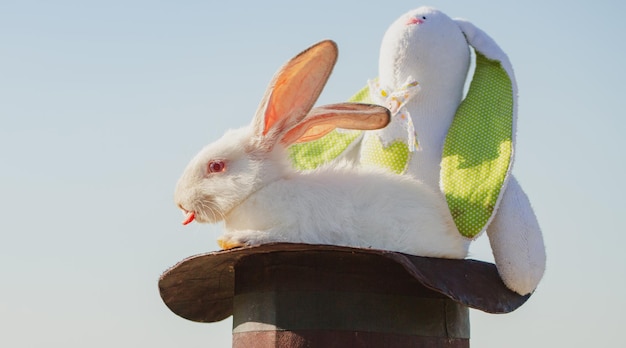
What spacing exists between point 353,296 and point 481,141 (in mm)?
571

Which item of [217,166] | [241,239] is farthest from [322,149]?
[241,239]

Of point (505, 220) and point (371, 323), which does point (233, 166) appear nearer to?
point (371, 323)

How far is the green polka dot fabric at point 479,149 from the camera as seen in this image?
2404mm

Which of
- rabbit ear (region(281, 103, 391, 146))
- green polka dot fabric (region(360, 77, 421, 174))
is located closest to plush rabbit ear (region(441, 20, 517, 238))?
green polka dot fabric (region(360, 77, 421, 174))

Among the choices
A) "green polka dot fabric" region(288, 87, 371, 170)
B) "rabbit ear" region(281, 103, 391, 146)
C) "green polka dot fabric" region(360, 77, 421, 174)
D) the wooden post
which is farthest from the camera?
"green polka dot fabric" region(288, 87, 371, 170)

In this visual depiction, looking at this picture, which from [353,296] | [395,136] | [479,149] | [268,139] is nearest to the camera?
[353,296]

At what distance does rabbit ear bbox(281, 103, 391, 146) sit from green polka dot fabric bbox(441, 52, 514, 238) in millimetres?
265

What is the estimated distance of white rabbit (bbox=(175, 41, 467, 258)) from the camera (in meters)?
2.26

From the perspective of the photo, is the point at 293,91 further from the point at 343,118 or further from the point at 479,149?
the point at 479,149

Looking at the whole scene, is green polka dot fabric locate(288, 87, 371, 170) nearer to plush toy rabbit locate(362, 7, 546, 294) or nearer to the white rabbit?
plush toy rabbit locate(362, 7, 546, 294)

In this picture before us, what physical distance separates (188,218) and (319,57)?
497 millimetres

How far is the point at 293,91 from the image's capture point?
91.1 inches

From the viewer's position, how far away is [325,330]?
7.26 ft

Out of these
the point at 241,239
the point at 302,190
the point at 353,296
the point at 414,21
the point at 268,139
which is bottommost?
the point at 353,296
